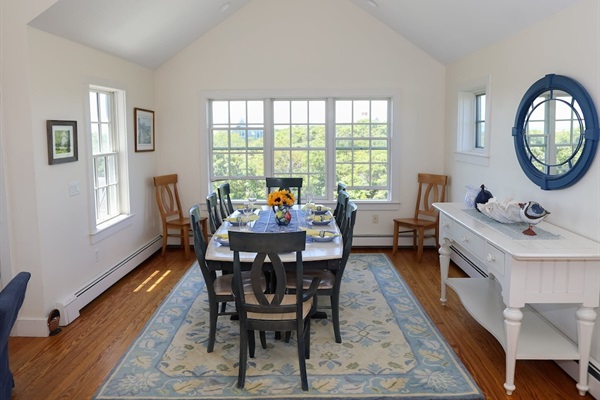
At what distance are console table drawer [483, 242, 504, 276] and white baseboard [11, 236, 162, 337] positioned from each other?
10.3ft

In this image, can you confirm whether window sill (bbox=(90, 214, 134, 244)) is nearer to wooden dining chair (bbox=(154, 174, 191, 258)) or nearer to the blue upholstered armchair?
wooden dining chair (bbox=(154, 174, 191, 258))

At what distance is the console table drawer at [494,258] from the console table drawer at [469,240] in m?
0.09

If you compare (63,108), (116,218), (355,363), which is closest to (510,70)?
(355,363)

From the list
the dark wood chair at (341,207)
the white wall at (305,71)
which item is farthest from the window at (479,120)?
the dark wood chair at (341,207)

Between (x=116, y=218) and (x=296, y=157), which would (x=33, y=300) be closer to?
(x=116, y=218)

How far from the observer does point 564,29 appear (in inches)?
133

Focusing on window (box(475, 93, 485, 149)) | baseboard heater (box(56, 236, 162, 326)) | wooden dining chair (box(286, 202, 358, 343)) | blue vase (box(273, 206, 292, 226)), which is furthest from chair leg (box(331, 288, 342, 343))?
window (box(475, 93, 485, 149))

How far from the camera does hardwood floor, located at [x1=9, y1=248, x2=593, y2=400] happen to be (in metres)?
3.07

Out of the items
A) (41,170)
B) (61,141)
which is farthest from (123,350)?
(61,141)

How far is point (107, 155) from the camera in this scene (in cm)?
517

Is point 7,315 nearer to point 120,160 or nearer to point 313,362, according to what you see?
point 313,362

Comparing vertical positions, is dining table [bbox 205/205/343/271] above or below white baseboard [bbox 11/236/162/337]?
above

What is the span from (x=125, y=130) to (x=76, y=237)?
1.53 meters

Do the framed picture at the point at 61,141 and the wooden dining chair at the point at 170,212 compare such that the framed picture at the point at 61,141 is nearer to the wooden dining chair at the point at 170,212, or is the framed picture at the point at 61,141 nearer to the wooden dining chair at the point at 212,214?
the wooden dining chair at the point at 212,214
